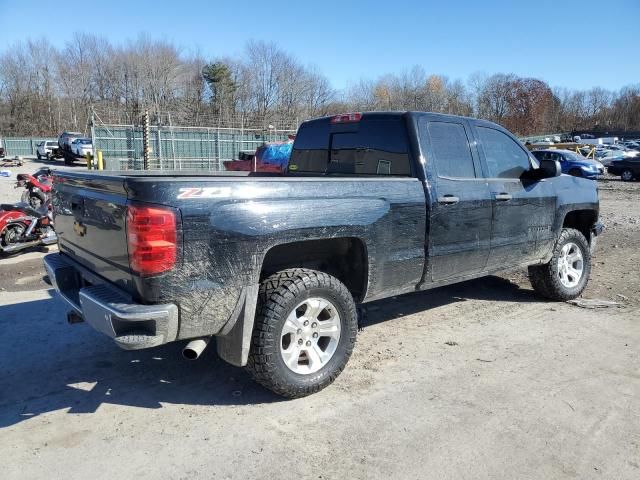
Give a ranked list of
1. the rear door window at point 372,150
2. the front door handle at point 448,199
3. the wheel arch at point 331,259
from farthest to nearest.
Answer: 1. the rear door window at point 372,150
2. the front door handle at point 448,199
3. the wheel arch at point 331,259

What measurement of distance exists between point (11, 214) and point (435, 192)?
23.1 feet

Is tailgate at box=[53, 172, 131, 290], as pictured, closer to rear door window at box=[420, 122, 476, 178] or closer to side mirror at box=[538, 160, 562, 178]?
rear door window at box=[420, 122, 476, 178]

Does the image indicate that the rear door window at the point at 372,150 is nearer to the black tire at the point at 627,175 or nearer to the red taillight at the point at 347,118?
the red taillight at the point at 347,118

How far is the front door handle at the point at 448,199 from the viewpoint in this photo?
424 centimetres

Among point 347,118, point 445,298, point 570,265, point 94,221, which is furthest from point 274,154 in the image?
point 94,221

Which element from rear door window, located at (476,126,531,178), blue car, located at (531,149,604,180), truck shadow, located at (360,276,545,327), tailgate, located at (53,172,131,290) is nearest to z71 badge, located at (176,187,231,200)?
tailgate, located at (53,172,131,290)

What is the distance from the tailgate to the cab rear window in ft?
7.49

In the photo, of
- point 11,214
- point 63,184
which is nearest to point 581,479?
point 63,184

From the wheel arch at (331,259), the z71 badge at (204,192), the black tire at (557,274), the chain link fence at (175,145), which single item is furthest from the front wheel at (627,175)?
the z71 badge at (204,192)

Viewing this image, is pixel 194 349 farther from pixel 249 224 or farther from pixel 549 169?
pixel 549 169

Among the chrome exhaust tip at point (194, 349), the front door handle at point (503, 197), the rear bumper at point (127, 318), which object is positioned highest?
the front door handle at point (503, 197)

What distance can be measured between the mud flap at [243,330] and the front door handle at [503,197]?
2.64 m

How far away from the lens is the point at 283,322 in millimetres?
3367

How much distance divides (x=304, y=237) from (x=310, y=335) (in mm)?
720
